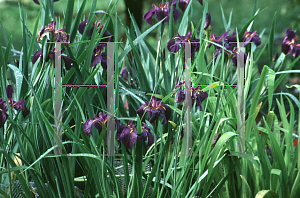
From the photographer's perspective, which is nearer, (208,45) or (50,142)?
(50,142)

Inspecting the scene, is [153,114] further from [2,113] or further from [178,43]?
[2,113]

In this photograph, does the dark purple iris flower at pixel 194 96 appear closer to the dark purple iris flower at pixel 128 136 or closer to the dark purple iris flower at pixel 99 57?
the dark purple iris flower at pixel 128 136

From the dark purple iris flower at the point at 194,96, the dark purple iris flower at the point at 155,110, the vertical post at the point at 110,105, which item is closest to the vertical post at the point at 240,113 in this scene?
the dark purple iris flower at the point at 194,96

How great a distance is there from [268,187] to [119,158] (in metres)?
0.56

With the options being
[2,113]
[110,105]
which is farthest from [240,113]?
[2,113]

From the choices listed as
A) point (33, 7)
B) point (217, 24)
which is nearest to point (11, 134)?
point (217, 24)

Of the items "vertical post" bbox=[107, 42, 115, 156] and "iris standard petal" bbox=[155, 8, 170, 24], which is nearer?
"vertical post" bbox=[107, 42, 115, 156]

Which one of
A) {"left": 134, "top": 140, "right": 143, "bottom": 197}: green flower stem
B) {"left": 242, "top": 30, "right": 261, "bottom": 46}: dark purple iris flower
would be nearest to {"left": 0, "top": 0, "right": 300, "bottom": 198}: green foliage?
{"left": 134, "top": 140, "right": 143, "bottom": 197}: green flower stem

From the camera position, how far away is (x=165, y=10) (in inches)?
45.7

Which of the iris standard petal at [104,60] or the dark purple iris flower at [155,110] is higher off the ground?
the iris standard petal at [104,60]

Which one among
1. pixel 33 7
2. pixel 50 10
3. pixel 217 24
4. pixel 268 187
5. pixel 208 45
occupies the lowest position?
pixel 268 187

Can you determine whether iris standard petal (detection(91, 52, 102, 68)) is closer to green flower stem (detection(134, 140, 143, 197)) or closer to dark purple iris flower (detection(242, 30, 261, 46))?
green flower stem (detection(134, 140, 143, 197))

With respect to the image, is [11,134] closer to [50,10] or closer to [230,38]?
[50,10]

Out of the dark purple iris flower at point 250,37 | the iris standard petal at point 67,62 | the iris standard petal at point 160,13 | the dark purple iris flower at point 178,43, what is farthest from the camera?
the dark purple iris flower at point 250,37
